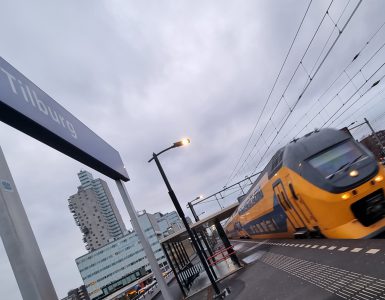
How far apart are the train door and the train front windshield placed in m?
2.39

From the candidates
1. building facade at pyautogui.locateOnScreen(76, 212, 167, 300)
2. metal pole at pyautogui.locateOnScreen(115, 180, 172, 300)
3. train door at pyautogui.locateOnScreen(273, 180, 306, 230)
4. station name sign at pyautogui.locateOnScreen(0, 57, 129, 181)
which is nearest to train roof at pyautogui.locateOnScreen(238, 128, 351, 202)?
train door at pyautogui.locateOnScreen(273, 180, 306, 230)

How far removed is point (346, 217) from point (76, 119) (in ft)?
27.4

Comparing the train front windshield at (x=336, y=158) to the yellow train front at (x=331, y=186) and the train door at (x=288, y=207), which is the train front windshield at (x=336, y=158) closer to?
the yellow train front at (x=331, y=186)

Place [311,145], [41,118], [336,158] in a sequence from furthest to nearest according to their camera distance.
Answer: [311,145] → [336,158] → [41,118]

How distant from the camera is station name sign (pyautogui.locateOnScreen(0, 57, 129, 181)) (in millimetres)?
3488

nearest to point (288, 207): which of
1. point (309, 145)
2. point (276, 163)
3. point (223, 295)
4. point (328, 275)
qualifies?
point (276, 163)

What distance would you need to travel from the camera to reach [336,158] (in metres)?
11.2

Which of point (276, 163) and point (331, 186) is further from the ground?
point (276, 163)

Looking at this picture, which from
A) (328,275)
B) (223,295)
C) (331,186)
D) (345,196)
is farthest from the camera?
(223,295)

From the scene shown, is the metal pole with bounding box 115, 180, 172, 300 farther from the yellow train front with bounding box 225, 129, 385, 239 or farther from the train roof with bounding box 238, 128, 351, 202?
the train roof with bounding box 238, 128, 351, 202

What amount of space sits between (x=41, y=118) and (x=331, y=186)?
877cm

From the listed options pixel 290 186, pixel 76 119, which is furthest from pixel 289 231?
pixel 76 119

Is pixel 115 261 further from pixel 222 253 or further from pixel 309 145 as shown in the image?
pixel 309 145

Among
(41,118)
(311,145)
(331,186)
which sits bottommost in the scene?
(331,186)
